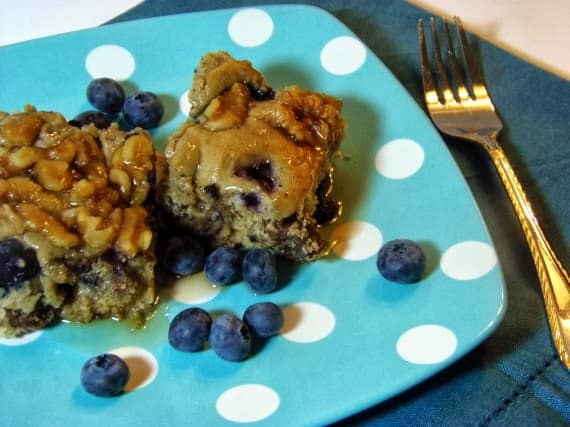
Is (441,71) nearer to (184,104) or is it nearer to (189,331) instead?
(184,104)

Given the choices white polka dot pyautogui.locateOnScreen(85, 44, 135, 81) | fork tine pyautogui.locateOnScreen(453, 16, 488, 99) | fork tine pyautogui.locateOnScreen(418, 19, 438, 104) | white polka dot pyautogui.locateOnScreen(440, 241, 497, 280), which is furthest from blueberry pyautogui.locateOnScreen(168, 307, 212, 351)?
fork tine pyautogui.locateOnScreen(453, 16, 488, 99)

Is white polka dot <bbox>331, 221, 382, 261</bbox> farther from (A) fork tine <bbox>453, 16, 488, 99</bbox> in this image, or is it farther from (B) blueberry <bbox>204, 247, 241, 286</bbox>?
Answer: (A) fork tine <bbox>453, 16, 488, 99</bbox>

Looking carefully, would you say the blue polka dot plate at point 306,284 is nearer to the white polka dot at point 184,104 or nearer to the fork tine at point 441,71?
the white polka dot at point 184,104

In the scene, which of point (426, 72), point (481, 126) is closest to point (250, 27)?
point (426, 72)

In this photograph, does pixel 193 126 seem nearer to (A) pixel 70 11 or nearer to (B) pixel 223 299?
(B) pixel 223 299

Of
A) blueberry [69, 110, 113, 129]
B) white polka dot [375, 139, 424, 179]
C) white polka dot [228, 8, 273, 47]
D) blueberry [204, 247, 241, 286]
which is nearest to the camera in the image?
blueberry [204, 247, 241, 286]

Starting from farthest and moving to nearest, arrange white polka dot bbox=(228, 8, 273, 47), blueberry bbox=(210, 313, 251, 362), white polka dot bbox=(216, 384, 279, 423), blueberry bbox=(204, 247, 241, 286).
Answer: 1. white polka dot bbox=(228, 8, 273, 47)
2. blueberry bbox=(204, 247, 241, 286)
3. blueberry bbox=(210, 313, 251, 362)
4. white polka dot bbox=(216, 384, 279, 423)
